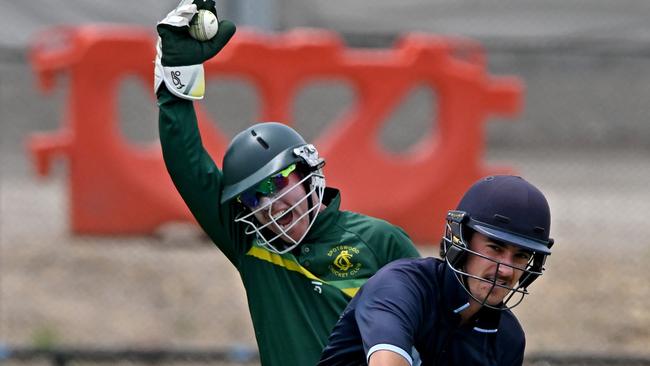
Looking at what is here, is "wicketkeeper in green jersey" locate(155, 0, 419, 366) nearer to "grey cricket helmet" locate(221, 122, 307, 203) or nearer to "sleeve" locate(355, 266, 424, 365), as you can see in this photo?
"grey cricket helmet" locate(221, 122, 307, 203)

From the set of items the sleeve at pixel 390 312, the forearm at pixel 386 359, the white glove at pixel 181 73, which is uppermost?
the white glove at pixel 181 73

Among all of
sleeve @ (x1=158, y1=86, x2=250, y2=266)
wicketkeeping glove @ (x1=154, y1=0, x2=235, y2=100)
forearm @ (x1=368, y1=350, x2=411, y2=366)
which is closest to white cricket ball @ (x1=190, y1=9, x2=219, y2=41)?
wicketkeeping glove @ (x1=154, y1=0, x2=235, y2=100)

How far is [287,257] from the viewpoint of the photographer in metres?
4.67

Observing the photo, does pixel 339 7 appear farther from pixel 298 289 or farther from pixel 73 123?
pixel 298 289

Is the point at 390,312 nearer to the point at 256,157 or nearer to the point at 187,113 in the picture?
the point at 256,157

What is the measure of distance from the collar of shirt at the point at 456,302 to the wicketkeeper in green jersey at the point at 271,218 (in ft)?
2.82

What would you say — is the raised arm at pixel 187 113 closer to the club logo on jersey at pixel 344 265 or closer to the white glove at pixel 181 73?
the white glove at pixel 181 73

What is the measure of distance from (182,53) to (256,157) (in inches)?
16.5

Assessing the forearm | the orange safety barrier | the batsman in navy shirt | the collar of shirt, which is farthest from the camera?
the orange safety barrier

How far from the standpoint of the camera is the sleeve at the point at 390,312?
3.51 m

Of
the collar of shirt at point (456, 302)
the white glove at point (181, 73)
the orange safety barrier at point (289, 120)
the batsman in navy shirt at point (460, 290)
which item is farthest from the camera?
the orange safety barrier at point (289, 120)

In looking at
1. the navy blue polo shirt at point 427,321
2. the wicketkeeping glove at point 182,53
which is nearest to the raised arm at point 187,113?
the wicketkeeping glove at point 182,53

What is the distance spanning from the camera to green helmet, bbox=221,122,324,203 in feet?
15.0

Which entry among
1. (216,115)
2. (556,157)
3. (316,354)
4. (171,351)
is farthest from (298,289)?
(556,157)
